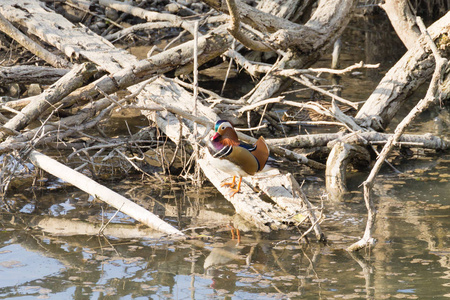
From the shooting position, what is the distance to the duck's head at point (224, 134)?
4.79 meters

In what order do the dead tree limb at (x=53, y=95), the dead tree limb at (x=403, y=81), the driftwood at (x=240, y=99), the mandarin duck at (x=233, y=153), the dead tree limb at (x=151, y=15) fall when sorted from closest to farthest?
the mandarin duck at (x=233, y=153), the driftwood at (x=240, y=99), the dead tree limb at (x=53, y=95), the dead tree limb at (x=403, y=81), the dead tree limb at (x=151, y=15)

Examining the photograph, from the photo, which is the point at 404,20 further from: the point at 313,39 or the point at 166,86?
the point at 166,86

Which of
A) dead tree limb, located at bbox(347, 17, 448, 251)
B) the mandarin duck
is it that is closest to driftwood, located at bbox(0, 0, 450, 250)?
the mandarin duck

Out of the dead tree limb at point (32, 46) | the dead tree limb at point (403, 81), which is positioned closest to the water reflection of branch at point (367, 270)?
the dead tree limb at point (403, 81)

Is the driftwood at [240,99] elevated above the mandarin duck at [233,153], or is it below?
above

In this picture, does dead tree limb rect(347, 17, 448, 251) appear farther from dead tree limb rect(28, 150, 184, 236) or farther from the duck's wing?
dead tree limb rect(28, 150, 184, 236)

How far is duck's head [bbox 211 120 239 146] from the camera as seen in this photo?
4.79m

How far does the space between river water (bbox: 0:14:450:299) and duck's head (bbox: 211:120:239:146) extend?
2.30ft

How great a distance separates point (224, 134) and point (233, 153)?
0.21 m

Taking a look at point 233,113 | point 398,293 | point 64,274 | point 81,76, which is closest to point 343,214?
point 398,293

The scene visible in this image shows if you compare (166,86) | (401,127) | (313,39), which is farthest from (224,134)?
(313,39)

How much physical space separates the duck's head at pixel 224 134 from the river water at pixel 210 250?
0.70m

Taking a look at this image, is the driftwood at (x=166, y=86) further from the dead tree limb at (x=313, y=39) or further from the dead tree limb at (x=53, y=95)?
the dead tree limb at (x=313, y=39)

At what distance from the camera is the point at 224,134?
15.9 feet
